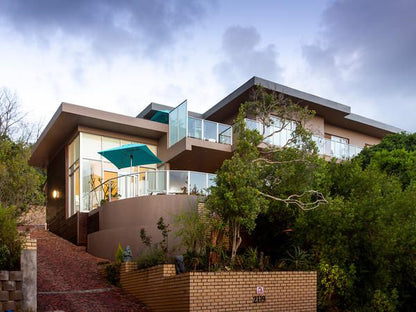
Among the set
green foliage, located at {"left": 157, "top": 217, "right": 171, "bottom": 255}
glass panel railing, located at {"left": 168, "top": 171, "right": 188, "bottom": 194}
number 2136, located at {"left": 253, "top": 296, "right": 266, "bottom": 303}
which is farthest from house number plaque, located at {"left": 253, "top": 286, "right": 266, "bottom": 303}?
glass panel railing, located at {"left": 168, "top": 171, "right": 188, "bottom": 194}

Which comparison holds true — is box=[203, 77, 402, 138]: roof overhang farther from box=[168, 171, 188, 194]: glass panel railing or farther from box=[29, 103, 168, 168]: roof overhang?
box=[168, 171, 188, 194]: glass panel railing

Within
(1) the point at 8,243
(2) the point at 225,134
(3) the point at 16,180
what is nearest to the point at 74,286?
(1) the point at 8,243

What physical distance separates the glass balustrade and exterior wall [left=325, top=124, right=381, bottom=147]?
28.9 ft

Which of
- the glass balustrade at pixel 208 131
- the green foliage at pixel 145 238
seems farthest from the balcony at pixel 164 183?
the glass balustrade at pixel 208 131

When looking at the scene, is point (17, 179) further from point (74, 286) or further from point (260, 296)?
point (260, 296)

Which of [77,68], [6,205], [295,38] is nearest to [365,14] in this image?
[295,38]

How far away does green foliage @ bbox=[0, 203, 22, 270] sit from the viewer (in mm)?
10922

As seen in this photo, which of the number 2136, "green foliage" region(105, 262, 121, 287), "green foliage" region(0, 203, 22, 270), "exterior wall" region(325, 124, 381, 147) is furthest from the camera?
"exterior wall" region(325, 124, 381, 147)

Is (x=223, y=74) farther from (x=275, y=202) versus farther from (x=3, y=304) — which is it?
(x=3, y=304)

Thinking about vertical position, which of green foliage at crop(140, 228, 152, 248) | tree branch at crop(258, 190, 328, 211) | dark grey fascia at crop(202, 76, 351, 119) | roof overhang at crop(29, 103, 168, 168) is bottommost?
green foliage at crop(140, 228, 152, 248)

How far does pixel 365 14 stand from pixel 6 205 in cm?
1452

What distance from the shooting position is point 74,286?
13.9 m

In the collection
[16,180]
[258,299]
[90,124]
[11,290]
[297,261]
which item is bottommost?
[258,299]

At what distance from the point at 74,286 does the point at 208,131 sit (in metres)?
9.42
